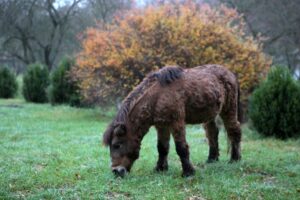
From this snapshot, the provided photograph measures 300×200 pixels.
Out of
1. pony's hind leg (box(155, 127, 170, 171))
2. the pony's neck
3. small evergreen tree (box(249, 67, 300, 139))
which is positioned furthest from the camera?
small evergreen tree (box(249, 67, 300, 139))

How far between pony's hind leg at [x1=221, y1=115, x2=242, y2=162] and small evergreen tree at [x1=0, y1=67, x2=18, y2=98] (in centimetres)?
2158

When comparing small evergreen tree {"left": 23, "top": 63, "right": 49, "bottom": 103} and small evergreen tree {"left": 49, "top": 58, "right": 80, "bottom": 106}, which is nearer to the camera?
small evergreen tree {"left": 49, "top": 58, "right": 80, "bottom": 106}

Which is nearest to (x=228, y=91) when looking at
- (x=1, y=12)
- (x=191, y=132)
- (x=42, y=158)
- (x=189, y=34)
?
(x=42, y=158)

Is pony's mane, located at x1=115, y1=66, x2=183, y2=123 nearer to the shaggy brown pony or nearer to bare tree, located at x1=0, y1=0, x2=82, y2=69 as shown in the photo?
the shaggy brown pony

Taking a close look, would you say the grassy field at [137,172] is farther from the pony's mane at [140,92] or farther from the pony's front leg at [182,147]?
the pony's mane at [140,92]

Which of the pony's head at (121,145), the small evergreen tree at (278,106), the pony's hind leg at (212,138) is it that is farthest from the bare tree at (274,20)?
the pony's head at (121,145)

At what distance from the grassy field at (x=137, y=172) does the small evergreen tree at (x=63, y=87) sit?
9.13 m

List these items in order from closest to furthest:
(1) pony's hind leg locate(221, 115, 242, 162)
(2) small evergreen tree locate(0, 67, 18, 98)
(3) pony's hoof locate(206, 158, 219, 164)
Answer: (1) pony's hind leg locate(221, 115, 242, 162) < (3) pony's hoof locate(206, 158, 219, 164) < (2) small evergreen tree locate(0, 67, 18, 98)

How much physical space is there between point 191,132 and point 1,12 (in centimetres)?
2309

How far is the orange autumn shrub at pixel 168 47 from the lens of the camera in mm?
15102

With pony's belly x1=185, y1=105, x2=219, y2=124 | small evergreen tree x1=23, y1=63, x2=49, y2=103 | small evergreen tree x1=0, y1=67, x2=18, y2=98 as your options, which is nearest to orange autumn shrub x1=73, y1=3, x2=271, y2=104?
pony's belly x1=185, y1=105, x2=219, y2=124

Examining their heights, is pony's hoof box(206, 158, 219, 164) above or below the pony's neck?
below

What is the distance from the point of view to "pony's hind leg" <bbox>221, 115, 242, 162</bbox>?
309 inches

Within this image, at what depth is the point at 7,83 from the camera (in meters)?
27.4
